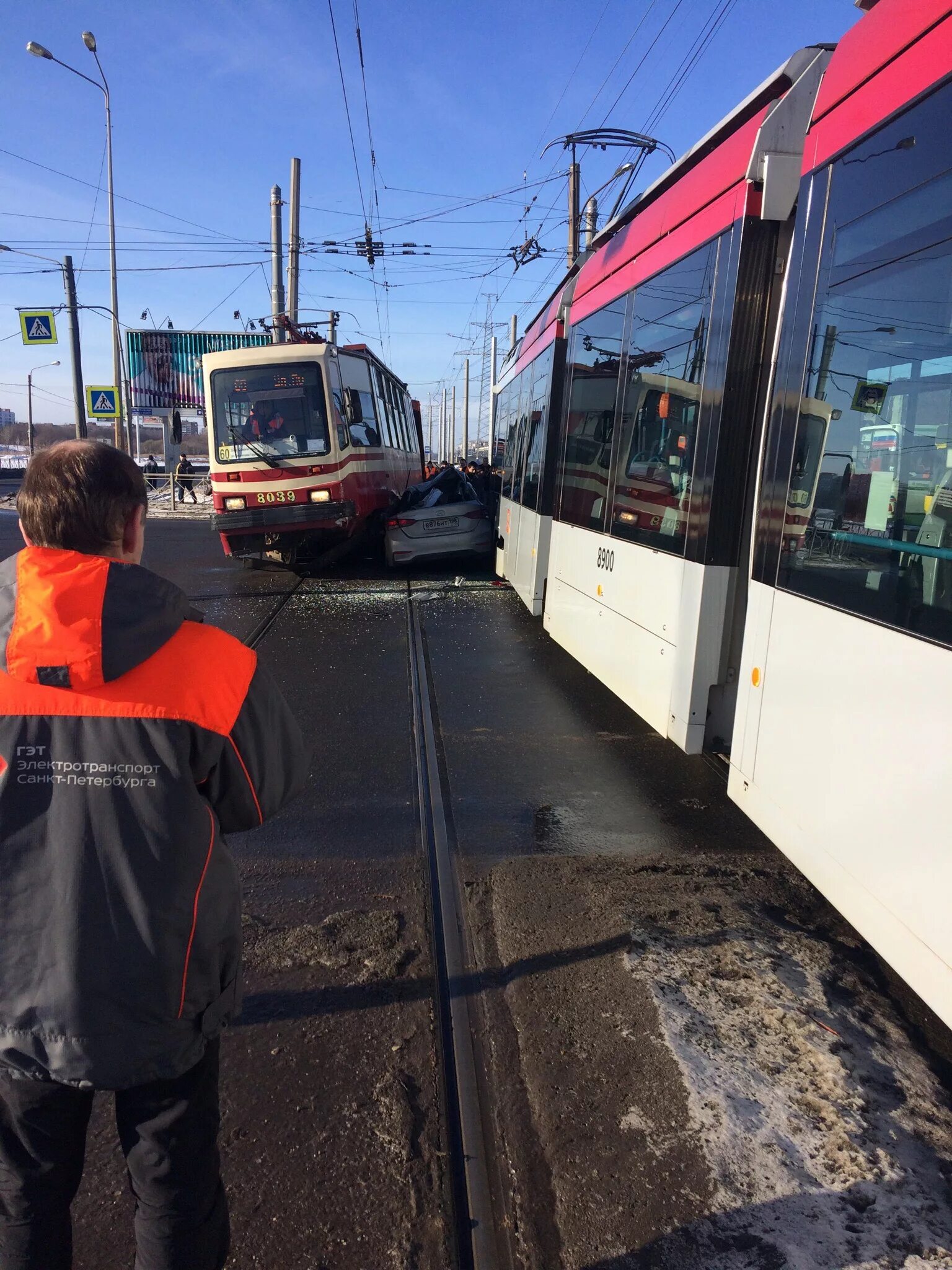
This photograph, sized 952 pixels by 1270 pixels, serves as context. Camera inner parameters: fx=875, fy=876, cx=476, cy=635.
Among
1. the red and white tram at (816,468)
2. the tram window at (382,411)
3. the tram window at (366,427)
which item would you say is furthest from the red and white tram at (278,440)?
the red and white tram at (816,468)

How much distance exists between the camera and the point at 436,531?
47.8ft

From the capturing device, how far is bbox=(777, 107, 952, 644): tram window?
2650 mm

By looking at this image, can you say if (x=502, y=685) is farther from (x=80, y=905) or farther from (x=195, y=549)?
(x=195, y=549)

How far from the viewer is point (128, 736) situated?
4.90 feet

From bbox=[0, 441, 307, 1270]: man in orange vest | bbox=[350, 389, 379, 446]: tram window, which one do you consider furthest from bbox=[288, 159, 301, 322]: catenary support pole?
bbox=[0, 441, 307, 1270]: man in orange vest

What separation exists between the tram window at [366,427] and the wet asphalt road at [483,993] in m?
8.35

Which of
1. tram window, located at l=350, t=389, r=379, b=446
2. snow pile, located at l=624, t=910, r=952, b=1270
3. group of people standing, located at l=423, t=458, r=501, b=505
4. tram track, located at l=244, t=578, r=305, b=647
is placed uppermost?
tram window, located at l=350, t=389, r=379, b=446

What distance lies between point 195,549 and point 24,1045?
60.2ft

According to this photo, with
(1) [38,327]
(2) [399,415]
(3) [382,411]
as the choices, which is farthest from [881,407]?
(1) [38,327]

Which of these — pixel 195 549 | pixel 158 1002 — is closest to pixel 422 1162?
pixel 158 1002

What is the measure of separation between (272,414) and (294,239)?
13.5 m

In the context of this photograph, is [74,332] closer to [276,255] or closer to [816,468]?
[276,255]

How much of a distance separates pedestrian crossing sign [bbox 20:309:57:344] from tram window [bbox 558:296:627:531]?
56.6ft

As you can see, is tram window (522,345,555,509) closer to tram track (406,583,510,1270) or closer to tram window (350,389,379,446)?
tram window (350,389,379,446)
